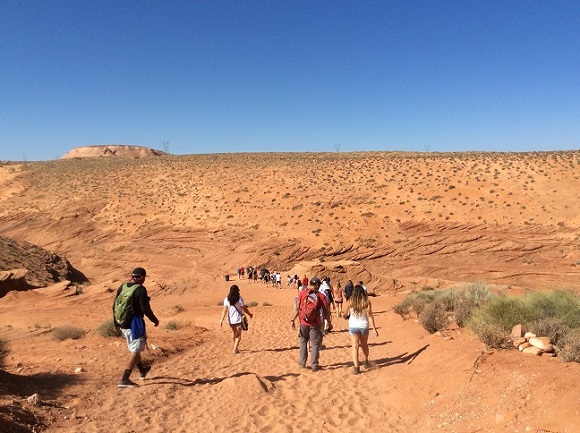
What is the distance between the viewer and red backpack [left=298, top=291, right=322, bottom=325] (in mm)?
7895

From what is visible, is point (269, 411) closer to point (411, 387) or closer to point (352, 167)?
point (411, 387)

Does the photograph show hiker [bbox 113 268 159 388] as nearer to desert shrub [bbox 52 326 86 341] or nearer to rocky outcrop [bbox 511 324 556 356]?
desert shrub [bbox 52 326 86 341]

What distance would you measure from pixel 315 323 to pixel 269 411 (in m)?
2.16

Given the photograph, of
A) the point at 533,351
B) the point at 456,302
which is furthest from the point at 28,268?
the point at 533,351

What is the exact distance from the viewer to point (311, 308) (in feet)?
25.9

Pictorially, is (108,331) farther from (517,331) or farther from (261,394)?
(517,331)

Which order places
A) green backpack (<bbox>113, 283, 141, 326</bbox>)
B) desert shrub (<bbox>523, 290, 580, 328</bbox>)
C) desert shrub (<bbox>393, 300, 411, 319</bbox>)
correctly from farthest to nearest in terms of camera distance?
desert shrub (<bbox>393, 300, 411, 319</bbox>)
desert shrub (<bbox>523, 290, 580, 328</bbox>)
green backpack (<bbox>113, 283, 141, 326</bbox>)

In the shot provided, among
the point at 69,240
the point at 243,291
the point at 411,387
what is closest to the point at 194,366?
the point at 411,387

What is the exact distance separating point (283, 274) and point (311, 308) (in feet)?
73.4

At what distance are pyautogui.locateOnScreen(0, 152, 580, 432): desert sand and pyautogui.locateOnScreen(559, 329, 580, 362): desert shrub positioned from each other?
14 cm

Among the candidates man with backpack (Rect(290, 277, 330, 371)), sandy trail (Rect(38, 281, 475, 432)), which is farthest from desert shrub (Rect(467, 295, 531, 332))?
man with backpack (Rect(290, 277, 330, 371))

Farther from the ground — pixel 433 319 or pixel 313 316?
pixel 313 316

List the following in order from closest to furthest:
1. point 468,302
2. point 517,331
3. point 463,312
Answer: point 517,331 → point 463,312 → point 468,302

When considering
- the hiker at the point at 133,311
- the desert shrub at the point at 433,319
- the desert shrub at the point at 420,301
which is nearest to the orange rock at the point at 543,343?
the desert shrub at the point at 433,319
